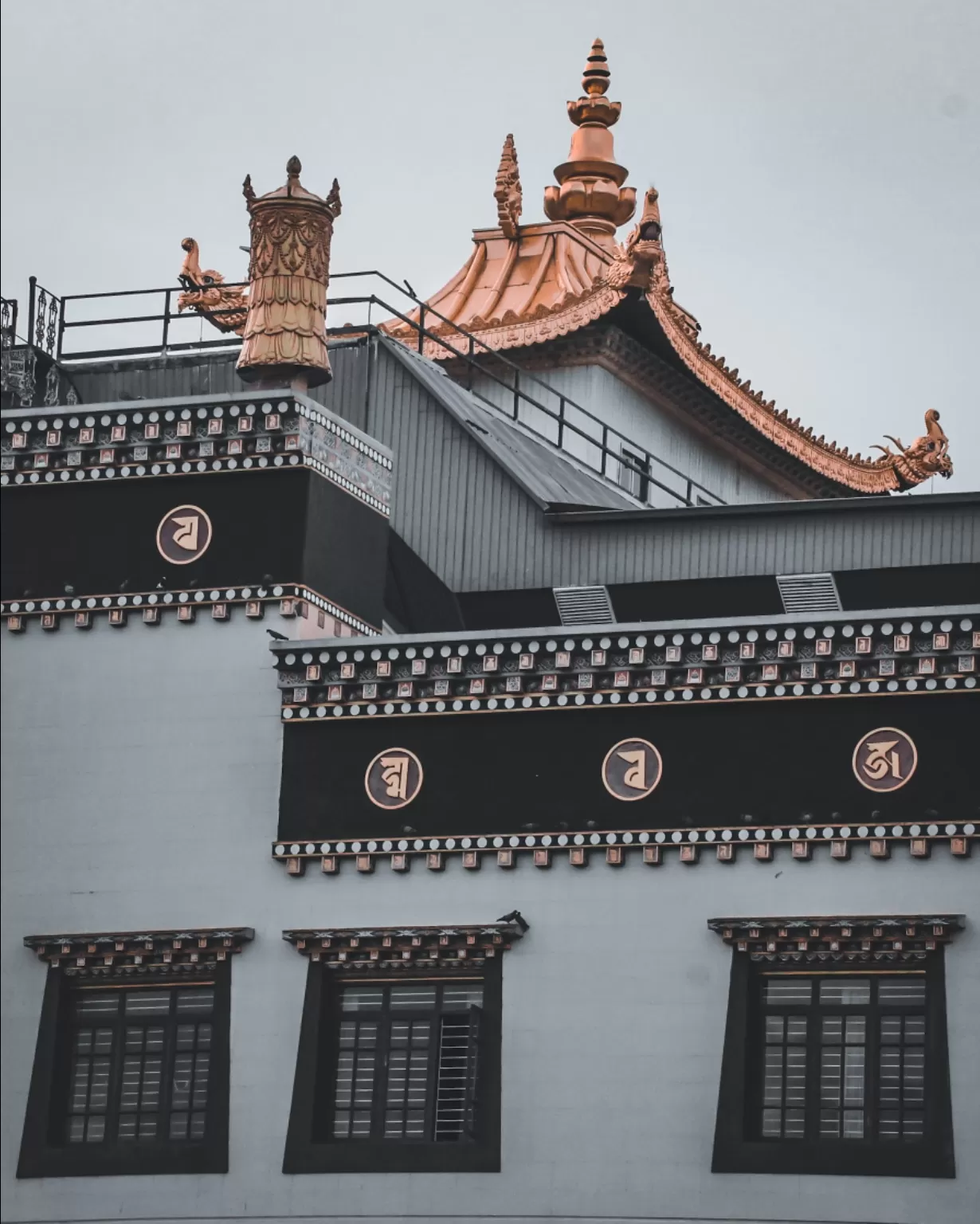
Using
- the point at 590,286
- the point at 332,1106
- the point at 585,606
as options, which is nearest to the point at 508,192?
the point at 590,286

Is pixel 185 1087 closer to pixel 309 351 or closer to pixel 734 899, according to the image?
pixel 734 899

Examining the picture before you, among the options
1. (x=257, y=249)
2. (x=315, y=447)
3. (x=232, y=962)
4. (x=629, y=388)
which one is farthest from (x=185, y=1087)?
(x=629, y=388)

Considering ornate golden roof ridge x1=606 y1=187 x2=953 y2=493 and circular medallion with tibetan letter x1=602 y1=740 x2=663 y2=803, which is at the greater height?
ornate golden roof ridge x1=606 y1=187 x2=953 y2=493

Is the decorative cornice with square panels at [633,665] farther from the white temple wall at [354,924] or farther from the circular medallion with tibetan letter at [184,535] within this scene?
the circular medallion with tibetan letter at [184,535]

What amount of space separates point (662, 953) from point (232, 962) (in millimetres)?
4389

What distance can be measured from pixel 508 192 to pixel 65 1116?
1922cm

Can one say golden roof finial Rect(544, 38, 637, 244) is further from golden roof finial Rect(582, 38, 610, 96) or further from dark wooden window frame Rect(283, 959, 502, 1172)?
dark wooden window frame Rect(283, 959, 502, 1172)

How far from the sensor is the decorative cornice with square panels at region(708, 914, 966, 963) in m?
25.9

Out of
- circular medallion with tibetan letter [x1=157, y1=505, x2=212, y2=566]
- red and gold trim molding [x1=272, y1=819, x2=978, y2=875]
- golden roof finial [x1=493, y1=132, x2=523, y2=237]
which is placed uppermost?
golden roof finial [x1=493, y1=132, x2=523, y2=237]

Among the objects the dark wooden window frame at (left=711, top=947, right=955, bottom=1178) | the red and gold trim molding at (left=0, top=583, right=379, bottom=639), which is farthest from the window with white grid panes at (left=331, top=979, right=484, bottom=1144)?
the red and gold trim molding at (left=0, top=583, right=379, bottom=639)

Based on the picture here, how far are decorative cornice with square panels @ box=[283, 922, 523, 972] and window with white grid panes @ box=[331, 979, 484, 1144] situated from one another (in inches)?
9.2

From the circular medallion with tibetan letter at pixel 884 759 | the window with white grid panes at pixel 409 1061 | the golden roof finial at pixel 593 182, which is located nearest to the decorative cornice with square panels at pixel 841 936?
the circular medallion with tibetan letter at pixel 884 759

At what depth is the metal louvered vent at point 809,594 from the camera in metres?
31.7

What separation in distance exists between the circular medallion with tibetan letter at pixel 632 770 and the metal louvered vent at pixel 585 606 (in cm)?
446
